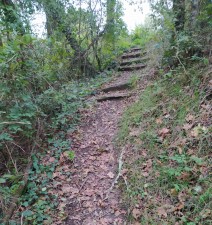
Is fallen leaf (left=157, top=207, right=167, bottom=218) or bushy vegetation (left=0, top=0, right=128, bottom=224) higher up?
bushy vegetation (left=0, top=0, right=128, bottom=224)

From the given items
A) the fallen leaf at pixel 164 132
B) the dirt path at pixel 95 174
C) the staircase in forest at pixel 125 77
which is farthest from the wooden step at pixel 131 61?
the fallen leaf at pixel 164 132

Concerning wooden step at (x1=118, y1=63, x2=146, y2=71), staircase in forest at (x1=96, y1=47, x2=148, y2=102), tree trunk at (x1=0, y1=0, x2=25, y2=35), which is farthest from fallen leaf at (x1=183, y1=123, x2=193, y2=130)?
wooden step at (x1=118, y1=63, x2=146, y2=71)

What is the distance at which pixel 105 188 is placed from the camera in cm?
292

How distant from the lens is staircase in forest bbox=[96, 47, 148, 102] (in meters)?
5.56

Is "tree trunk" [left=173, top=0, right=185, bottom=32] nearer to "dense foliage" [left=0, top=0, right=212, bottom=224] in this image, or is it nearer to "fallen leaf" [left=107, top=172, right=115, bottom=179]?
"dense foliage" [left=0, top=0, right=212, bottom=224]

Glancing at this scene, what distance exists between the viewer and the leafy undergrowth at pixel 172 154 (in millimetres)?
2223

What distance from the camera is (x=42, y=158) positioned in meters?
3.46

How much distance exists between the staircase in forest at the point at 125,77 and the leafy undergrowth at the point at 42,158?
848mm

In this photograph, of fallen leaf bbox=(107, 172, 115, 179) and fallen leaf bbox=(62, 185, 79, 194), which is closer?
fallen leaf bbox=(62, 185, 79, 194)

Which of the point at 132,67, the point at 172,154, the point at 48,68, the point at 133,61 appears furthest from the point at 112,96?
the point at 172,154

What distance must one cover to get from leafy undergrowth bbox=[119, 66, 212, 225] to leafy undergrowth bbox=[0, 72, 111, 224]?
3.56 feet

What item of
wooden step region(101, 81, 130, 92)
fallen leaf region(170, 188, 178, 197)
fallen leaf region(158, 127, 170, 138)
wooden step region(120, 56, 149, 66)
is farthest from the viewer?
wooden step region(120, 56, 149, 66)

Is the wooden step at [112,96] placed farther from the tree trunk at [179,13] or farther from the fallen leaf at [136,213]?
the fallen leaf at [136,213]

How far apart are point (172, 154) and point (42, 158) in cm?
210
